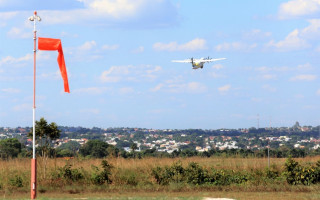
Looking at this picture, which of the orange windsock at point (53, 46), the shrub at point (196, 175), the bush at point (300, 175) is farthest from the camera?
the shrub at point (196, 175)

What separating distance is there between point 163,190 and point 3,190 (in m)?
8.42

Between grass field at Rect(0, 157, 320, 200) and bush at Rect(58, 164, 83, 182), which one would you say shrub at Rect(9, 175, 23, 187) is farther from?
bush at Rect(58, 164, 83, 182)

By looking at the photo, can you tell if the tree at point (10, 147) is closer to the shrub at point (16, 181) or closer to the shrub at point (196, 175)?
the shrub at point (16, 181)

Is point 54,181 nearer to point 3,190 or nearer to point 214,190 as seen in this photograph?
point 3,190

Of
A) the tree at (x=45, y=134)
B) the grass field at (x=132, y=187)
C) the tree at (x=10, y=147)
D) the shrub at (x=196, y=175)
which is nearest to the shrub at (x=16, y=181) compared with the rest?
the grass field at (x=132, y=187)

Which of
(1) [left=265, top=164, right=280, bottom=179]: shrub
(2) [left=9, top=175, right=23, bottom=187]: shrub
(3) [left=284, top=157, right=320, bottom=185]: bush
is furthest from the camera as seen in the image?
(1) [left=265, top=164, right=280, bottom=179]: shrub

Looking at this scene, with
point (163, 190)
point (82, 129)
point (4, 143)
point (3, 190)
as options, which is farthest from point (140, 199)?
point (82, 129)

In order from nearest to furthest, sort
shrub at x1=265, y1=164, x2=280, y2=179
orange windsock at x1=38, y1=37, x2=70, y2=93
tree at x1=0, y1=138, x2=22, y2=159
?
orange windsock at x1=38, y1=37, x2=70, y2=93, shrub at x1=265, y1=164, x2=280, y2=179, tree at x1=0, y1=138, x2=22, y2=159

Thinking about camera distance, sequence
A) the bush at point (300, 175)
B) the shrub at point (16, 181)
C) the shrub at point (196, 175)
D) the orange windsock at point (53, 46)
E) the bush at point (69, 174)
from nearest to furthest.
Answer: the orange windsock at point (53, 46) < the shrub at point (16, 181) < the bush at point (300, 175) < the shrub at point (196, 175) < the bush at point (69, 174)

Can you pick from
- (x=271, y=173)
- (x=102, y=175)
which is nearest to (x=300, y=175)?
(x=271, y=173)

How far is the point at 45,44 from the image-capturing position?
78.5 ft

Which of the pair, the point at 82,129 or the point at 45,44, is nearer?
the point at 45,44

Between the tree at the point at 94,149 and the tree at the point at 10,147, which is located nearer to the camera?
the tree at the point at 10,147

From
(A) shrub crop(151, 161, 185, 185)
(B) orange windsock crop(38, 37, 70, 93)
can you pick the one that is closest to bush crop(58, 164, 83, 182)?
(A) shrub crop(151, 161, 185, 185)
